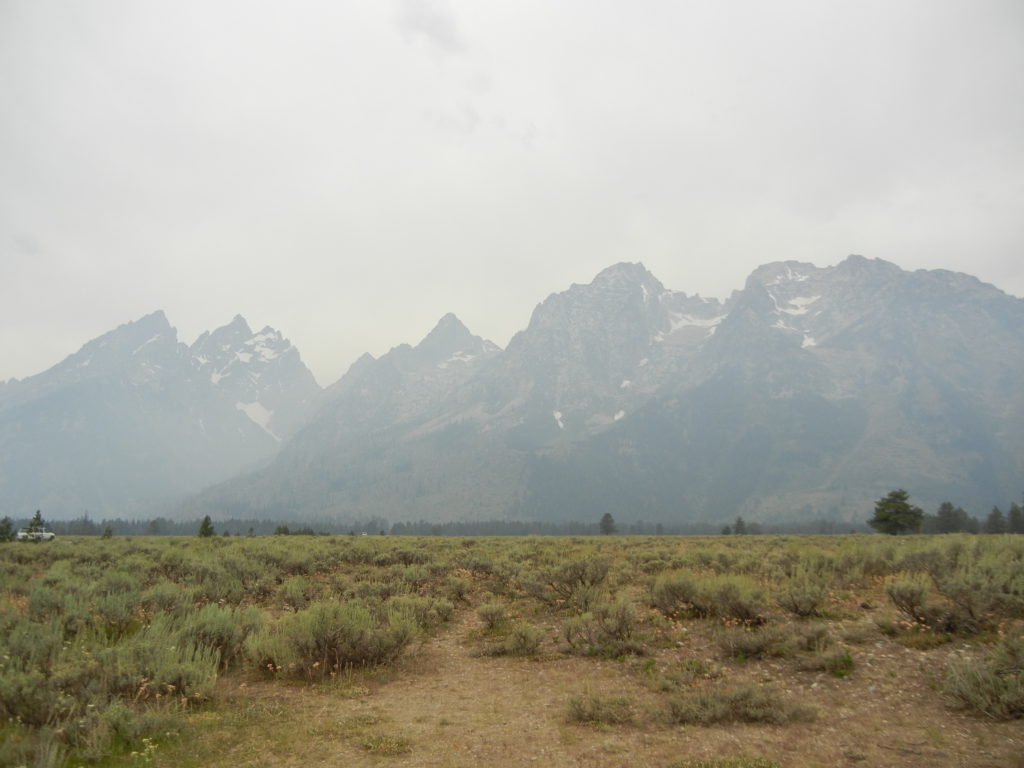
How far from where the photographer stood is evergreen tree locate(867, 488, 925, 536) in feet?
169

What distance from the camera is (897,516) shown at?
52.0m

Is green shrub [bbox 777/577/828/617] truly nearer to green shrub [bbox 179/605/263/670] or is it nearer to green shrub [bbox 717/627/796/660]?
green shrub [bbox 717/627/796/660]

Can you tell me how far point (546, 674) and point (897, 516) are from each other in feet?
187

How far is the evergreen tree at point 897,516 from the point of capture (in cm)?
5150

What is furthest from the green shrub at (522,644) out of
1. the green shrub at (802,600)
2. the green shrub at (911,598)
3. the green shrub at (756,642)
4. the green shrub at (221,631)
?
the green shrub at (911,598)

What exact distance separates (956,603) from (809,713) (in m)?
4.57

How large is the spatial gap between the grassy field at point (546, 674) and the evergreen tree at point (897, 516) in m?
45.4

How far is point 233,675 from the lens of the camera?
31.3 feet

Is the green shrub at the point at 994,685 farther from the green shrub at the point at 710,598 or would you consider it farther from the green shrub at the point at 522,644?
the green shrub at the point at 522,644

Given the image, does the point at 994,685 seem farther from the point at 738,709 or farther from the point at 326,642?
the point at 326,642

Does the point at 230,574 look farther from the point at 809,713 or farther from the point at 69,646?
the point at 809,713

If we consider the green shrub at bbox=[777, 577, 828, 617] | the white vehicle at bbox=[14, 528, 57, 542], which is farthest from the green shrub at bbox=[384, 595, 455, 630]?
the white vehicle at bbox=[14, 528, 57, 542]

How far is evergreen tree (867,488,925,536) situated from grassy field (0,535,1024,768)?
45.4 meters

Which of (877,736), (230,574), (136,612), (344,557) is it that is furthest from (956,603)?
(344,557)
